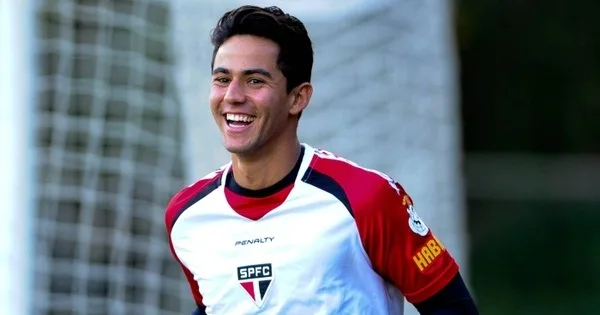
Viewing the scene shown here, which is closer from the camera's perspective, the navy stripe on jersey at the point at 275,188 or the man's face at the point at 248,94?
the man's face at the point at 248,94

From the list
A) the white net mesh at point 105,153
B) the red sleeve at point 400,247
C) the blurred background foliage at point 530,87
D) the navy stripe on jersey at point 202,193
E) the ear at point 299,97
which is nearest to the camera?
the red sleeve at point 400,247

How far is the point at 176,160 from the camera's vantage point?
650cm

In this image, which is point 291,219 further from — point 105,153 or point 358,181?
point 105,153

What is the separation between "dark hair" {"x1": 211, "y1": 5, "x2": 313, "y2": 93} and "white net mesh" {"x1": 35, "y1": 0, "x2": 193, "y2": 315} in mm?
2640

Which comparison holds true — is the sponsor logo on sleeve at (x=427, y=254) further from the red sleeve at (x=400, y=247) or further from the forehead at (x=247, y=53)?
the forehead at (x=247, y=53)

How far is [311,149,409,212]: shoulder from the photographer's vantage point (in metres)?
2.92

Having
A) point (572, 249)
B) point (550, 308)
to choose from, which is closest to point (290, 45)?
point (550, 308)

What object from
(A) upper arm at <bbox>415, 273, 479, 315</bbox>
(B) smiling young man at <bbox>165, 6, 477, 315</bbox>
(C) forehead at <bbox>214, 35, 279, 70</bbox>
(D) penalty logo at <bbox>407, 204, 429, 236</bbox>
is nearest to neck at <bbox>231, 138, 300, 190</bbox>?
(B) smiling young man at <bbox>165, 6, 477, 315</bbox>

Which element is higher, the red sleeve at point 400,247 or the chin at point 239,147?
the chin at point 239,147

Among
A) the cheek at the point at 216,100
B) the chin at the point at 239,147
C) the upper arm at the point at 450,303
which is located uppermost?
the cheek at the point at 216,100

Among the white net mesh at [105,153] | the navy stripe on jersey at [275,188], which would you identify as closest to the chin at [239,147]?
the navy stripe on jersey at [275,188]

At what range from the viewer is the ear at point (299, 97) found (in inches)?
119

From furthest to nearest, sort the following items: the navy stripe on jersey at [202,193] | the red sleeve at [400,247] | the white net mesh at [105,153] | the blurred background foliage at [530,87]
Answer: the blurred background foliage at [530,87] → the white net mesh at [105,153] → the navy stripe on jersey at [202,193] → the red sleeve at [400,247]

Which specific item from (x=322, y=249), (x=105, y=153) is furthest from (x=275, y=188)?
(x=105, y=153)
